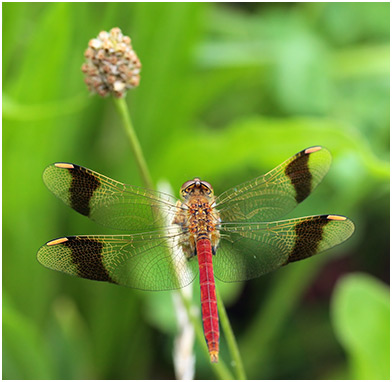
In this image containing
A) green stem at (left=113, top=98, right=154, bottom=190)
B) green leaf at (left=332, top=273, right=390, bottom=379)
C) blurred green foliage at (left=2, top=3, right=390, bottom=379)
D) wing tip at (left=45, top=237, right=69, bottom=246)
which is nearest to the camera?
green stem at (left=113, top=98, right=154, bottom=190)

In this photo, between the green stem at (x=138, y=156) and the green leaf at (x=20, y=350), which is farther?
the green leaf at (x=20, y=350)

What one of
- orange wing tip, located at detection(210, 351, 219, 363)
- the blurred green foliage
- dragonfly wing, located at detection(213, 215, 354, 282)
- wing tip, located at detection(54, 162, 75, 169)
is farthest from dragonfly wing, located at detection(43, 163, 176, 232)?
the blurred green foliage

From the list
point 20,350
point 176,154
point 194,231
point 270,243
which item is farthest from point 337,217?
point 20,350

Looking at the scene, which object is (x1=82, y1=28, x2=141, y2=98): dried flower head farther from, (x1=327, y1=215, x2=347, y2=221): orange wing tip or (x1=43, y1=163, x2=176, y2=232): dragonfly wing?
(x1=327, y1=215, x2=347, y2=221): orange wing tip

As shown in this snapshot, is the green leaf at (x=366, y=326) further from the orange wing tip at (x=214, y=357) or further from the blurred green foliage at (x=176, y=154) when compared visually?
the orange wing tip at (x=214, y=357)

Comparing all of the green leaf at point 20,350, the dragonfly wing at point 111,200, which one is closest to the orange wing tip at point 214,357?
the dragonfly wing at point 111,200

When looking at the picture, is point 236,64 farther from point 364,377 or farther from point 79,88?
point 364,377
